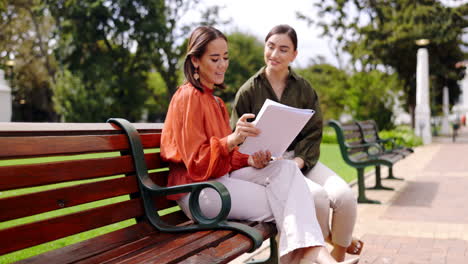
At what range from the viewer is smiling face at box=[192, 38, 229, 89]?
2.96 m

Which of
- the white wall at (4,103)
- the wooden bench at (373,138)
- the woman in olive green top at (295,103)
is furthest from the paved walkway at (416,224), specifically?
the white wall at (4,103)

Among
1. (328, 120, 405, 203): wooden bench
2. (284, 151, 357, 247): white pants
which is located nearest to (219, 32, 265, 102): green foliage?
(328, 120, 405, 203): wooden bench

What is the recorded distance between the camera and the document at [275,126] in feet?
8.66

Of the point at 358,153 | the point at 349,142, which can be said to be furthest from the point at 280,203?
the point at 358,153

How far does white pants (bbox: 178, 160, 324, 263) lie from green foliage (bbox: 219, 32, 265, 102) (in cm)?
4567

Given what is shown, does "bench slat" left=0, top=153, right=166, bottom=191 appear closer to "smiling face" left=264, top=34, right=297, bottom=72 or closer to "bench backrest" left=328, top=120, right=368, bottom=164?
"smiling face" left=264, top=34, right=297, bottom=72

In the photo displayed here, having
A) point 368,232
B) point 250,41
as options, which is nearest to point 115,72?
point 250,41

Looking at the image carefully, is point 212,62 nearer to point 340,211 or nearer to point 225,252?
point 225,252

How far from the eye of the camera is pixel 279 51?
3676 millimetres

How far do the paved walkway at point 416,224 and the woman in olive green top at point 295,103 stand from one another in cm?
78

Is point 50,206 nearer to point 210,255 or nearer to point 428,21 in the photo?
point 210,255

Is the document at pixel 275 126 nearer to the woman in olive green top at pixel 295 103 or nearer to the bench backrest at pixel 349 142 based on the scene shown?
the woman in olive green top at pixel 295 103

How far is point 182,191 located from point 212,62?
0.79 meters

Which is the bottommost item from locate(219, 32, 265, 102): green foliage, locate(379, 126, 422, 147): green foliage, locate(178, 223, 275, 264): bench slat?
locate(379, 126, 422, 147): green foliage
